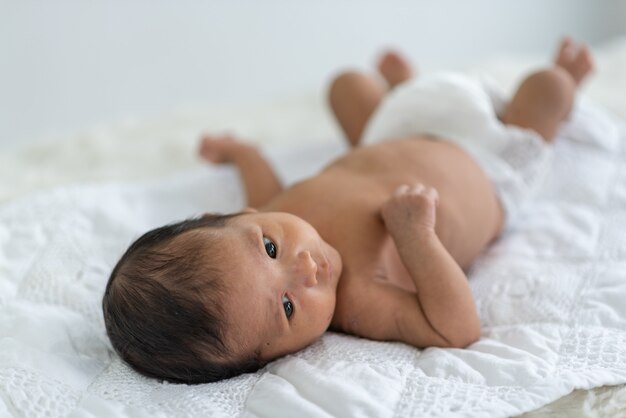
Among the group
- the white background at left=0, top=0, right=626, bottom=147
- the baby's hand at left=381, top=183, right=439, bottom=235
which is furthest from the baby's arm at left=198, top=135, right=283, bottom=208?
the white background at left=0, top=0, right=626, bottom=147

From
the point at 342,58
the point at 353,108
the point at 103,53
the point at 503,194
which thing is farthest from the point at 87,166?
the point at 342,58

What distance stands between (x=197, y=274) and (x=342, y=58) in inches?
74.4

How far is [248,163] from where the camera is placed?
1395 millimetres

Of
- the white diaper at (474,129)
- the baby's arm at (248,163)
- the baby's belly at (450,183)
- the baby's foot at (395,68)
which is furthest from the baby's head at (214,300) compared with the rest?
the baby's foot at (395,68)

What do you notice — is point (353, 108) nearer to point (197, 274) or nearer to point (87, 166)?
point (87, 166)

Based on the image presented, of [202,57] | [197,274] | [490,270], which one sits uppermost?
[202,57]

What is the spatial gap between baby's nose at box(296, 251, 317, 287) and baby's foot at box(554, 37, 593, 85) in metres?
0.83

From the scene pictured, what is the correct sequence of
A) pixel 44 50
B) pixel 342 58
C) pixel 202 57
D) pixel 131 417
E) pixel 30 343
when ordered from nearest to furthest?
pixel 131 417, pixel 30 343, pixel 44 50, pixel 202 57, pixel 342 58

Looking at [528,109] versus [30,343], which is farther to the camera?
[528,109]

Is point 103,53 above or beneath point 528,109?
above

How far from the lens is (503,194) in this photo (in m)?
1.27

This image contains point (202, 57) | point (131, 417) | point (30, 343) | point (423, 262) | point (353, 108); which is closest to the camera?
point (131, 417)

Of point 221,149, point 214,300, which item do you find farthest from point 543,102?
point 214,300

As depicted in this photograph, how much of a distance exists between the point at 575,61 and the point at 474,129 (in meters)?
0.33
